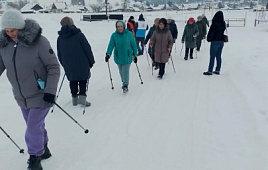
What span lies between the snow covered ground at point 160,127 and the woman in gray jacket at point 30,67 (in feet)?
2.52

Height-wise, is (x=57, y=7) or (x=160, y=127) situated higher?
(x=57, y=7)

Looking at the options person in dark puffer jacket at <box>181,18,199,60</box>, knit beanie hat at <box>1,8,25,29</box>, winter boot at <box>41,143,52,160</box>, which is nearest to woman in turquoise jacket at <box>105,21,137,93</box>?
winter boot at <box>41,143,52,160</box>

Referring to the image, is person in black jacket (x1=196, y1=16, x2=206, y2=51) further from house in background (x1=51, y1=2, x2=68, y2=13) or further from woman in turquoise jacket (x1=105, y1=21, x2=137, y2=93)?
house in background (x1=51, y1=2, x2=68, y2=13)

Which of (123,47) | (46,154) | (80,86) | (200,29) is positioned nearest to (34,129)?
(46,154)

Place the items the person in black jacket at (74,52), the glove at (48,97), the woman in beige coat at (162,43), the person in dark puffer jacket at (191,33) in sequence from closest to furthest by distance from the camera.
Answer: the glove at (48,97)
the person in black jacket at (74,52)
the woman in beige coat at (162,43)
the person in dark puffer jacket at (191,33)

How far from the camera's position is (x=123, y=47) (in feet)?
18.6

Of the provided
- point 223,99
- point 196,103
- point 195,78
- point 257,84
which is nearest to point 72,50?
point 196,103

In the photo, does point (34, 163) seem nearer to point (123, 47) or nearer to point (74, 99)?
point (74, 99)

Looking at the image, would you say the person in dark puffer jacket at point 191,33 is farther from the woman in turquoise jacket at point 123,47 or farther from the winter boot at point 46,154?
the winter boot at point 46,154

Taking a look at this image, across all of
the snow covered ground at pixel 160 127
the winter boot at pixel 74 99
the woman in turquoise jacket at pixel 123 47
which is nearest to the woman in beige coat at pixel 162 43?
the snow covered ground at pixel 160 127

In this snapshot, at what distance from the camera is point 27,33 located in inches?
101

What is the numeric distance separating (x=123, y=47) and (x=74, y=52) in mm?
1387

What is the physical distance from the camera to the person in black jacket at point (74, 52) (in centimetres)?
448

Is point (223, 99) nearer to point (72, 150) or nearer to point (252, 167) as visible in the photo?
point (252, 167)
